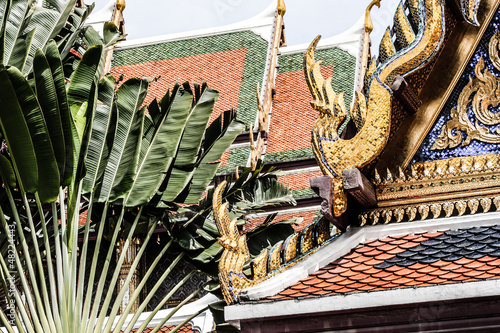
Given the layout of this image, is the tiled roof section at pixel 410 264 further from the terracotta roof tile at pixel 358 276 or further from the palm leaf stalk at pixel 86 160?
the palm leaf stalk at pixel 86 160

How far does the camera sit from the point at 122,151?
7164 mm

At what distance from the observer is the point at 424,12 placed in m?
3.74

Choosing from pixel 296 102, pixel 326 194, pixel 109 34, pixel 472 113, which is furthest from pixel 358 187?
pixel 296 102

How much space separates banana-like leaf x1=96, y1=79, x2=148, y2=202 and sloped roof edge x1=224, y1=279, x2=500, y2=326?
4092 mm

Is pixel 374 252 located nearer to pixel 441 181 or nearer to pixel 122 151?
pixel 441 181

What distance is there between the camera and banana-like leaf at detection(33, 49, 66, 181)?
6168 millimetres

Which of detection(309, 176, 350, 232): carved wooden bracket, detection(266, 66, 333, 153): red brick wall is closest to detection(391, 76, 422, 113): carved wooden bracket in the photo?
detection(309, 176, 350, 232): carved wooden bracket

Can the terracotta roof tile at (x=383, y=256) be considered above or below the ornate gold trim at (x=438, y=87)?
below

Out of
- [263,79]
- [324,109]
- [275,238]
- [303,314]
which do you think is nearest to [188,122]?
[275,238]

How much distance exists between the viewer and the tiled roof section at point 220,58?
1645 centimetres

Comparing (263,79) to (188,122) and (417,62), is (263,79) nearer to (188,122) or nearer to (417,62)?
(188,122)

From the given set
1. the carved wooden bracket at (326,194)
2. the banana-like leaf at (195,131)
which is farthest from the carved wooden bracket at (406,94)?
the banana-like leaf at (195,131)

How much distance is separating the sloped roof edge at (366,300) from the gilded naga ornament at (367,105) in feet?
1.87

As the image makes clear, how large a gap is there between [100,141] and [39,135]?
892 millimetres
